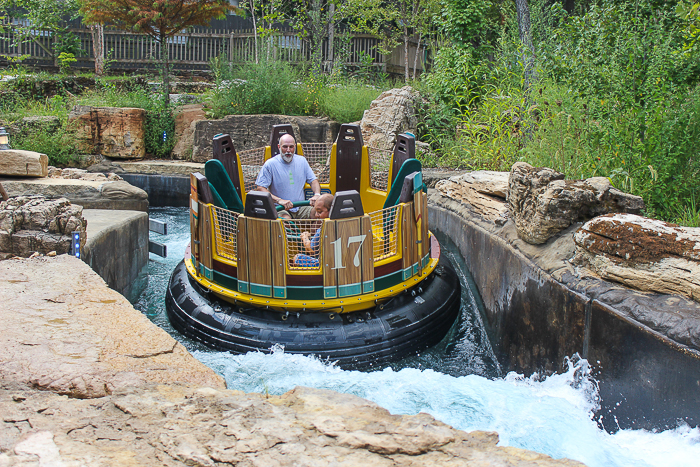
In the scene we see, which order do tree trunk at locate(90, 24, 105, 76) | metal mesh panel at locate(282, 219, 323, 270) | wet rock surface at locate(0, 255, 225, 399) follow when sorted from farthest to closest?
tree trunk at locate(90, 24, 105, 76), metal mesh panel at locate(282, 219, 323, 270), wet rock surface at locate(0, 255, 225, 399)

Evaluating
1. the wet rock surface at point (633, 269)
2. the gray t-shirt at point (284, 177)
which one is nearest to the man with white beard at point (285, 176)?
the gray t-shirt at point (284, 177)

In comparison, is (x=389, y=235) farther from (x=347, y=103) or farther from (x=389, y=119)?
(x=347, y=103)

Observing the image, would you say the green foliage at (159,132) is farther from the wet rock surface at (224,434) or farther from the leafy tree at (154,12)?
the wet rock surface at (224,434)

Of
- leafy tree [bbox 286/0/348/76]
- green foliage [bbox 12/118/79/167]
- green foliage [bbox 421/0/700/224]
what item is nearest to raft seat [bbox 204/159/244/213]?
green foliage [bbox 421/0/700/224]

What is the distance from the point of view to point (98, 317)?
2732 millimetres

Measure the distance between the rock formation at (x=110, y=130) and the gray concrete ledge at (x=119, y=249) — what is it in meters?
5.83

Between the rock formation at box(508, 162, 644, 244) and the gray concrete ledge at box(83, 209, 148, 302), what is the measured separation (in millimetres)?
3316

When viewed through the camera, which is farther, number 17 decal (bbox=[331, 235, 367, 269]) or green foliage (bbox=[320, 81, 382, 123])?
green foliage (bbox=[320, 81, 382, 123])

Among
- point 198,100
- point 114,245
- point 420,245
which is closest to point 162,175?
point 198,100

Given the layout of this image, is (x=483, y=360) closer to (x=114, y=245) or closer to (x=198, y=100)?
(x=114, y=245)

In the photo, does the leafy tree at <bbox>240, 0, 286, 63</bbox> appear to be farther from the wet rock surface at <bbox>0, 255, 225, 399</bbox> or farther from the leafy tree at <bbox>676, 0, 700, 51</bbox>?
the wet rock surface at <bbox>0, 255, 225, 399</bbox>

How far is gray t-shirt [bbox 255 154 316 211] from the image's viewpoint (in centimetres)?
532

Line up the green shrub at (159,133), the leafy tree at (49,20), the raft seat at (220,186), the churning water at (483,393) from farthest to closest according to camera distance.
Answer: the leafy tree at (49,20) < the green shrub at (159,133) < the raft seat at (220,186) < the churning water at (483,393)

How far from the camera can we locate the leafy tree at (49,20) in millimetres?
15820
